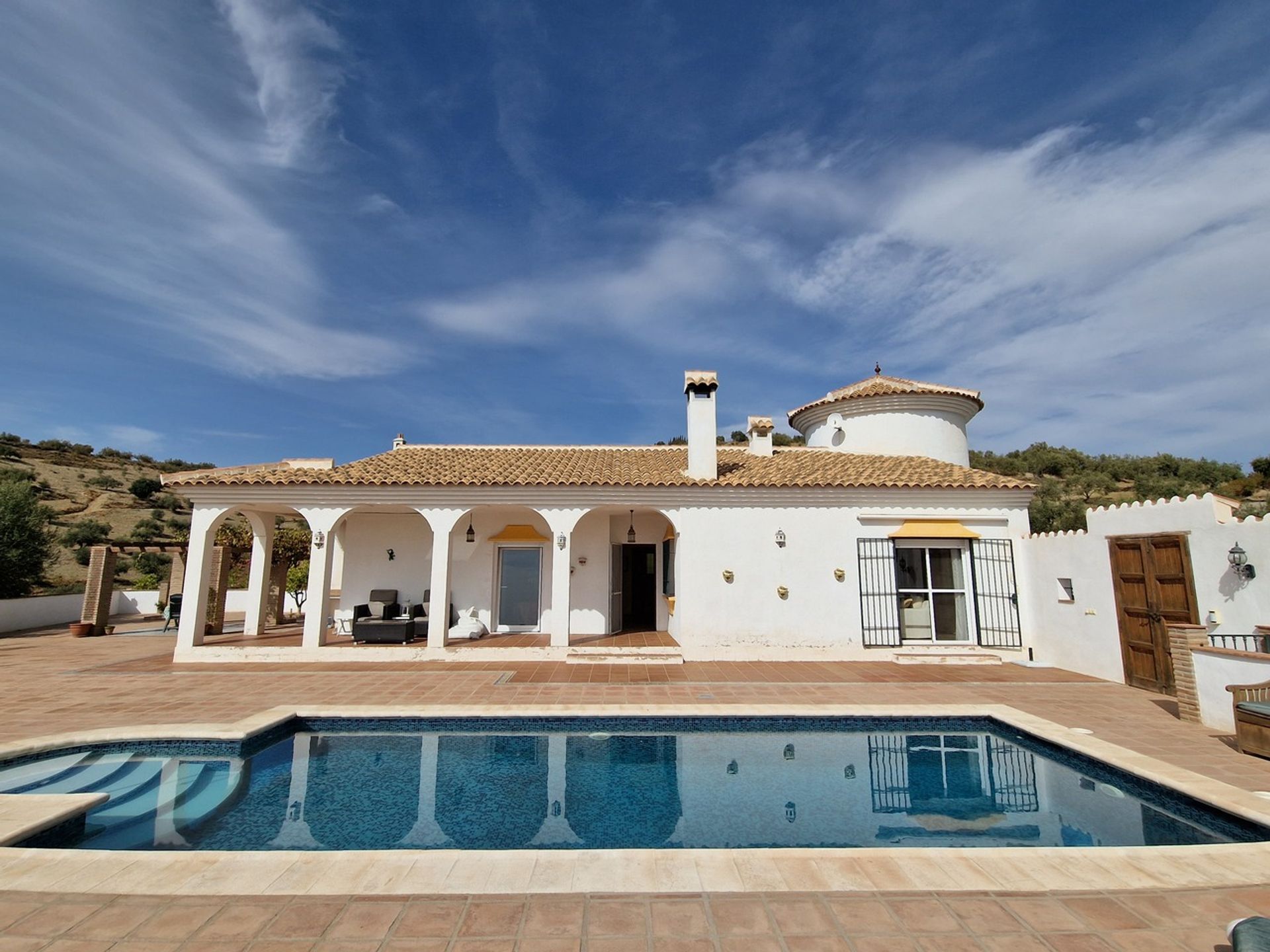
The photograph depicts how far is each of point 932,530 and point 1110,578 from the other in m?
3.70

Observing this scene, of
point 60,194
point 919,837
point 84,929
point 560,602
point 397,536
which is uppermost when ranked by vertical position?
point 60,194

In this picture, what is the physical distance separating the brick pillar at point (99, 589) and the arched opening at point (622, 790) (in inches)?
787

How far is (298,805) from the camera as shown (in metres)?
6.64

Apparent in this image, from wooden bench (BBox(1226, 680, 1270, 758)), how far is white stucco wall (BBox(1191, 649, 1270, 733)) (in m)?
0.21

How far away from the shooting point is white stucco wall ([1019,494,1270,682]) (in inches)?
354

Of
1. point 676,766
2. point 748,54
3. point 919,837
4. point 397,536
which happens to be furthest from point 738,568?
point 748,54

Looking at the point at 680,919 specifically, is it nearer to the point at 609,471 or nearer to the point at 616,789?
the point at 616,789

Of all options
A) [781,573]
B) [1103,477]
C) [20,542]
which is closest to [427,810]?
[781,573]

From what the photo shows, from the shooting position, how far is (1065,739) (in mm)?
7812

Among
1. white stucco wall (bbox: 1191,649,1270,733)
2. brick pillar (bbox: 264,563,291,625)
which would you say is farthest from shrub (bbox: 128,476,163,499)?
white stucco wall (bbox: 1191,649,1270,733)

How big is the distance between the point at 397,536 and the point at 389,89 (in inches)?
459

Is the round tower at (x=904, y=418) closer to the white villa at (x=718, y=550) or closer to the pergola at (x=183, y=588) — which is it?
the white villa at (x=718, y=550)

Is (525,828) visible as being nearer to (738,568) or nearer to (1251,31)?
(738,568)

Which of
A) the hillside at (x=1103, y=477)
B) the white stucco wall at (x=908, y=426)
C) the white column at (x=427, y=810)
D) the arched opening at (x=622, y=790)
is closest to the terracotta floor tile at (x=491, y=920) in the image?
the arched opening at (x=622, y=790)
